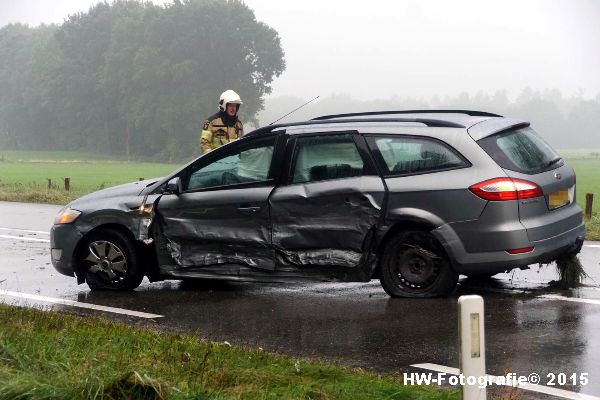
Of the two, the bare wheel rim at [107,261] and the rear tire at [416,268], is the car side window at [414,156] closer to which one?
the rear tire at [416,268]

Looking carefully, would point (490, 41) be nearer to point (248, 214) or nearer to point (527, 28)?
point (527, 28)

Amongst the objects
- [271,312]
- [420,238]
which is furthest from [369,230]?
[271,312]

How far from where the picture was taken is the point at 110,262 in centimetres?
1098

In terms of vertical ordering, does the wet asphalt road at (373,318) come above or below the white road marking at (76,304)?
above

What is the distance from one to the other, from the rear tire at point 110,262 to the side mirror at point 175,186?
63 centimetres

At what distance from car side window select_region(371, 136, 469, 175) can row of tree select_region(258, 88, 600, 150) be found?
105097mm

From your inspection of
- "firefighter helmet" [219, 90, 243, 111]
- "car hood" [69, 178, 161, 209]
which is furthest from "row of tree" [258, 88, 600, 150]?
"car hood" [69, 178, 161, 209]

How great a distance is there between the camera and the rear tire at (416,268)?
384 inches

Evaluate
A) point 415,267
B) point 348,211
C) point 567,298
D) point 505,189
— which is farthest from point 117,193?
point 567,298

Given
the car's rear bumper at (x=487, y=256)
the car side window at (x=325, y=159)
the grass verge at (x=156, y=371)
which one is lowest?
the grass verge at (x=156, y=371)

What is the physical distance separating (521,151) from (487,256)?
3.46ft

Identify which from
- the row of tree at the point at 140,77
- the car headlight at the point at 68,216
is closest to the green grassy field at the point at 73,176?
the row of tree at the point at 140,77

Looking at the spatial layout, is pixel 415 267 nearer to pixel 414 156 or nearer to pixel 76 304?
pixel 414 156

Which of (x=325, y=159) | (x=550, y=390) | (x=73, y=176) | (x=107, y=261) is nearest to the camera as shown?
(x=550, y=390)
